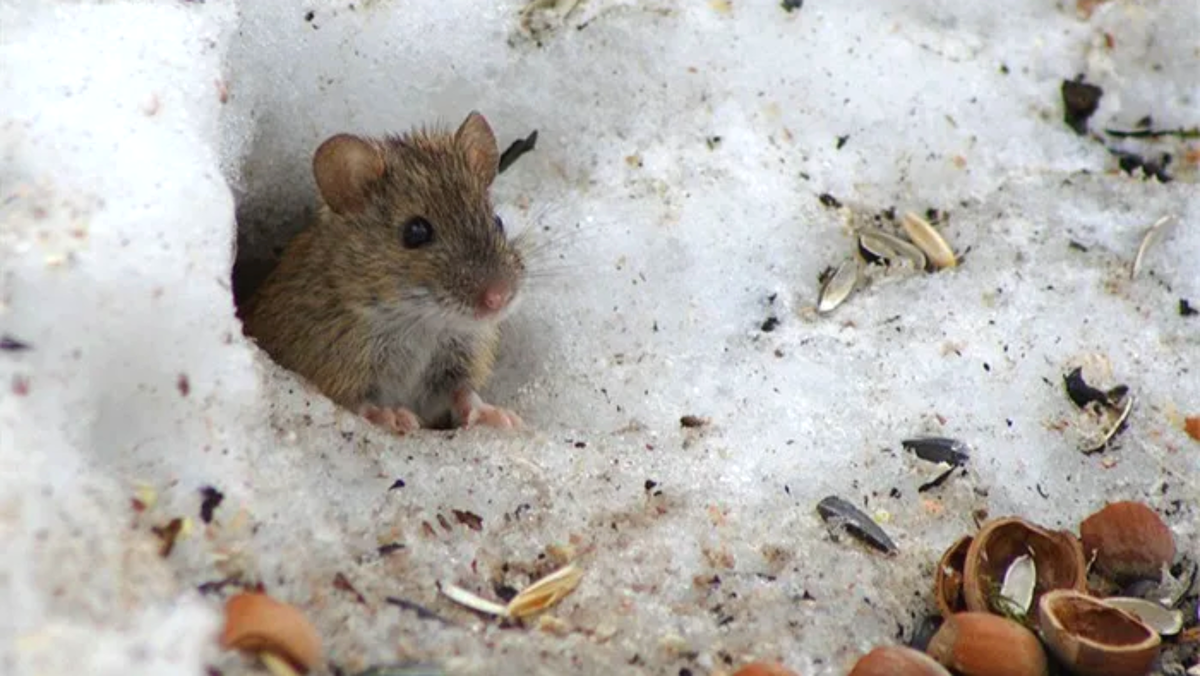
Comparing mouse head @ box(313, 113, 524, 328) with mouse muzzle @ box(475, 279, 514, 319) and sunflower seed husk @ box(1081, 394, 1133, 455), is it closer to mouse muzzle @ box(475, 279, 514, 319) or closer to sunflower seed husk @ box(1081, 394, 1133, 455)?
mouse muzzle @ box(475, 279, 514, 319)

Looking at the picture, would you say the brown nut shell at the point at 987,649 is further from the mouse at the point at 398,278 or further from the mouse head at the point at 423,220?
the mouse head at the point at 423,220

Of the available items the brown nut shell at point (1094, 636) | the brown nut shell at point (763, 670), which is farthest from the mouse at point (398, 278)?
the brown nut shell at point (1094, 636)

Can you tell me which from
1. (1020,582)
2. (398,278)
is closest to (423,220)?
(398,278)

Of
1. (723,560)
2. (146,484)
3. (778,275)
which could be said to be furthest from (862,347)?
(146,484)

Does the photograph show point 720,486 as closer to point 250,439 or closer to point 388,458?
point 388,458

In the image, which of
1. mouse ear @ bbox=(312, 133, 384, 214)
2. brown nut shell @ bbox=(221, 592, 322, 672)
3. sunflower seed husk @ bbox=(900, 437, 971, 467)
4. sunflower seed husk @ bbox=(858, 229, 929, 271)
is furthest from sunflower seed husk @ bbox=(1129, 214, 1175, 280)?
brown nut shell @ bbox=(221, 592, 322, 672)

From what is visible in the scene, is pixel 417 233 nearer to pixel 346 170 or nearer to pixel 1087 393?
pixel 346 170
